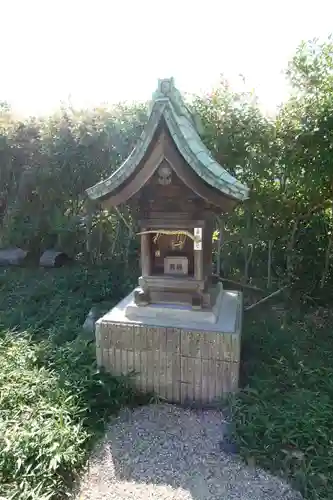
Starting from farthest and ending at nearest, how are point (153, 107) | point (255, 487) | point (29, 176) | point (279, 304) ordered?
point (29, 176) < point (279, 304) < point (153, 107) < point (255, 487)

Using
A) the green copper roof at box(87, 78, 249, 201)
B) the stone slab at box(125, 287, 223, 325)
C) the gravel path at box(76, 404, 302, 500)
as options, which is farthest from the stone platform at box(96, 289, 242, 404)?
the green copper roof at box(87, 78, 249, 201)

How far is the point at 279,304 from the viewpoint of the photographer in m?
5.48

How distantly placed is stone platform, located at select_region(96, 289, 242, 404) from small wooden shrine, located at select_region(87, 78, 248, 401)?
0.01 metres

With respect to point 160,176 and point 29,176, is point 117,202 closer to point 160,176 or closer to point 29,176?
point 160,176

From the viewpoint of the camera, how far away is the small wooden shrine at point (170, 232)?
3.16m

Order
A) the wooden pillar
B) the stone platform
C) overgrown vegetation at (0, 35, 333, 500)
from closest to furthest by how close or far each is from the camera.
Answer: overgrown vegetation at (0, 35, 333, 500), the stone platform, the wooden pillar

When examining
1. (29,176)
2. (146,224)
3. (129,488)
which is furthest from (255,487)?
(29,176)

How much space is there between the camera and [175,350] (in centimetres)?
344

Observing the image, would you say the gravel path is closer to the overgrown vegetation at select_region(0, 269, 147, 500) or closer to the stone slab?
the overgrown vegetation at select_region(0, 269, 147, 500)

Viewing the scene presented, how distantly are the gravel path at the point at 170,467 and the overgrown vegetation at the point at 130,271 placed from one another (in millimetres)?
157

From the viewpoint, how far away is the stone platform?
10.9 ft

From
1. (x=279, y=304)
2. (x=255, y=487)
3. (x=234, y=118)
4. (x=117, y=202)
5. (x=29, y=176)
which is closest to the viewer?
(x=255, y=487)

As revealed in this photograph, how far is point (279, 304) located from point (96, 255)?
3648 mm

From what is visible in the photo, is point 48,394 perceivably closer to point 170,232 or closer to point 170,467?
point 170,467
